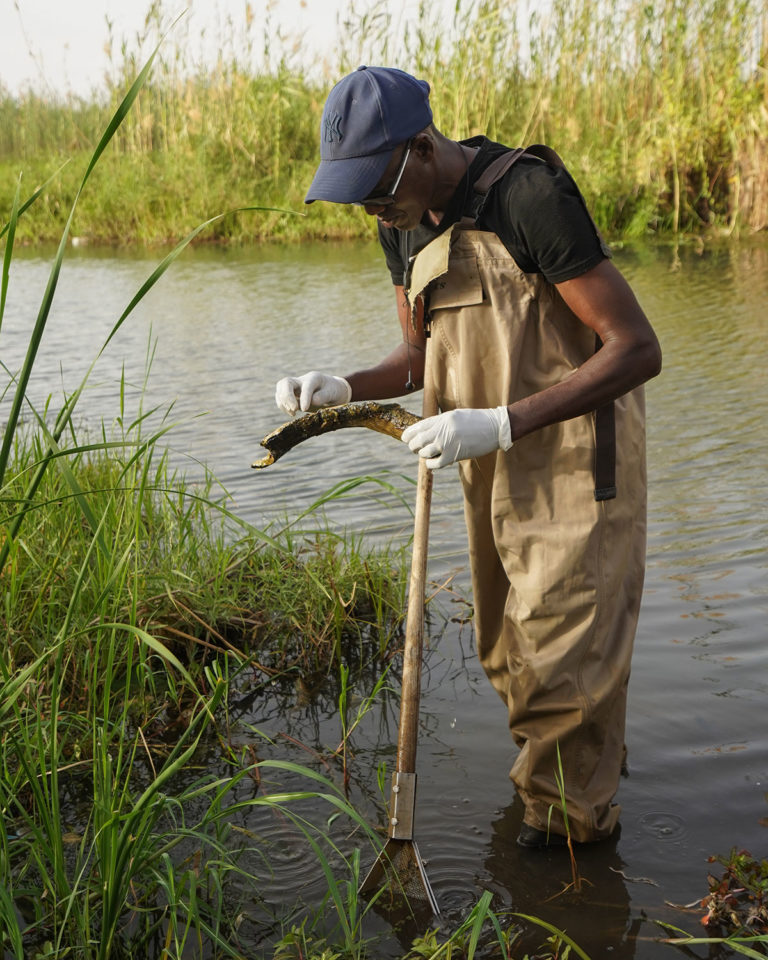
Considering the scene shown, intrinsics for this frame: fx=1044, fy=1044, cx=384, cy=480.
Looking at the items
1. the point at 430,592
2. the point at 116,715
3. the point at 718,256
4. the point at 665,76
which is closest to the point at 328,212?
the point at 665,76

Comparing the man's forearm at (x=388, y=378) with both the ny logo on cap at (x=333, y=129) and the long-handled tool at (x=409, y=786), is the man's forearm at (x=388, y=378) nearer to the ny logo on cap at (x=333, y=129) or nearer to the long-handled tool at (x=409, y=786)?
the long-handled tool at (x=409, y=786)

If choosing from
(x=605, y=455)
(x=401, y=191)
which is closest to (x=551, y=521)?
(x=605, y=455)

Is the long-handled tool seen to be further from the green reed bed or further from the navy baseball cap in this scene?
the navy baseball cap

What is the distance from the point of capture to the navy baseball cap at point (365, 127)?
1988mm

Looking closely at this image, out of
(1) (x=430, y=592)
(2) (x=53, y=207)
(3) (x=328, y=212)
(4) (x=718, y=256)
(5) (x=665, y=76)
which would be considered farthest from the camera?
(2) (x=53, y=207)

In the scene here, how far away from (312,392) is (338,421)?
0.36 metres

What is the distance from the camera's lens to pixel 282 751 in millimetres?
2689

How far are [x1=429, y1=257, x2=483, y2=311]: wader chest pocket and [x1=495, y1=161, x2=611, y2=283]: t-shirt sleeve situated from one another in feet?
0.43

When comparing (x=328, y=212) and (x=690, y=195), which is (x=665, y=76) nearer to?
(x=690, y=195)

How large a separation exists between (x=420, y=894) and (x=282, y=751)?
69cm

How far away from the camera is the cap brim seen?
6.57 feet

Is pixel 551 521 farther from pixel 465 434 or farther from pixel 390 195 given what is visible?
pixel 390 195

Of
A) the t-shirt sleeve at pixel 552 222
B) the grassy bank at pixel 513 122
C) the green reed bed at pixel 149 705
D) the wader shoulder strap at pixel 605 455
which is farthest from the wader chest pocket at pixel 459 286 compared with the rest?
the grassy bank at pixel 513 122

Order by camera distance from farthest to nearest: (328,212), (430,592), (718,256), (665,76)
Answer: (328,212), (665,76), (718,256), (430,592)
